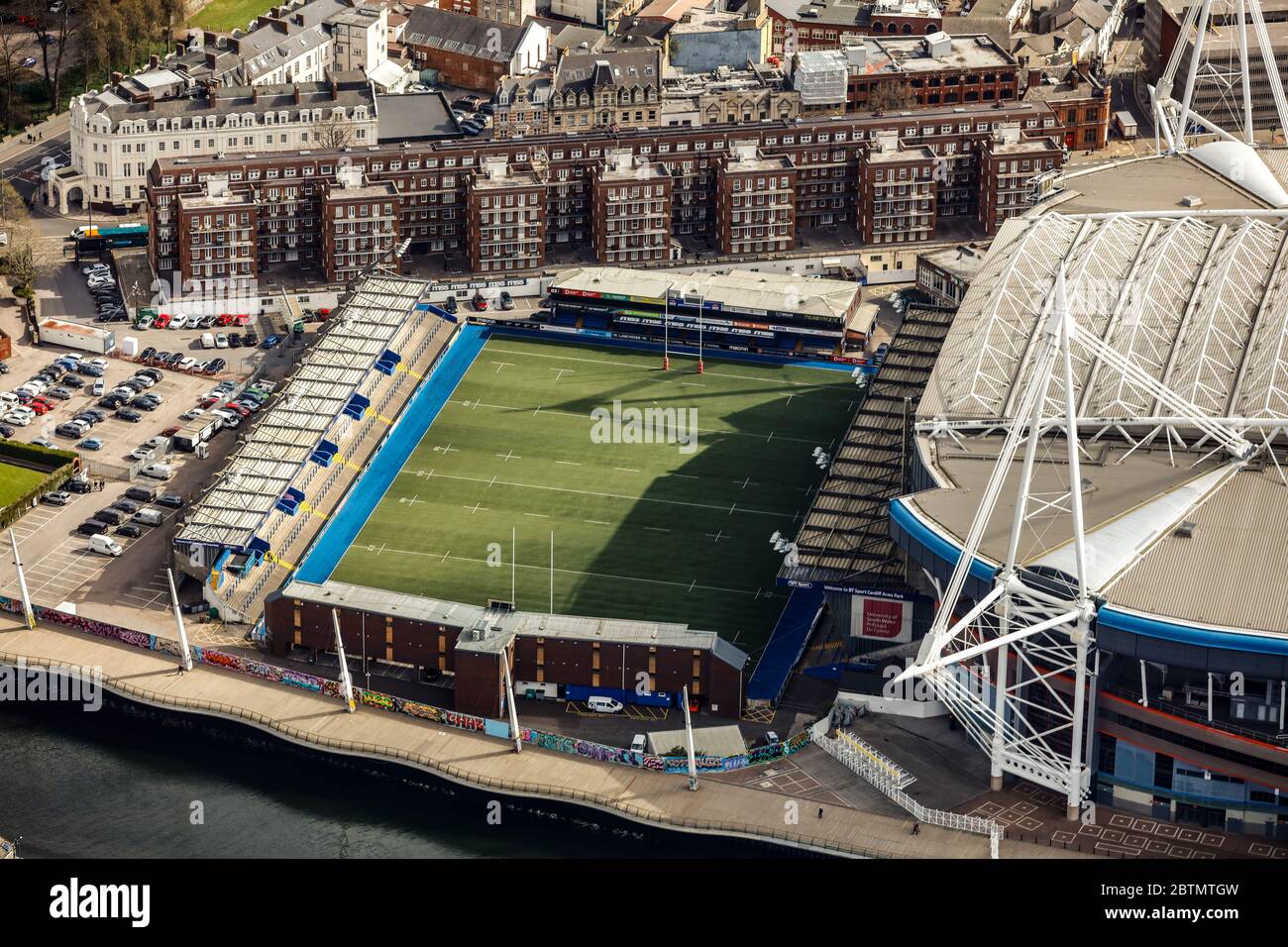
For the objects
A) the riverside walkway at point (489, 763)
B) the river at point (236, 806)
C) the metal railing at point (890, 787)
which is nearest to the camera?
the metal railing at point (890, 787)

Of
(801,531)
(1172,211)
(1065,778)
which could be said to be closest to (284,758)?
(801,531)

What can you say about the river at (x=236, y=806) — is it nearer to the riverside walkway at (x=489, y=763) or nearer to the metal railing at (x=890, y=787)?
the riverside walkway at (x=489, y=763)

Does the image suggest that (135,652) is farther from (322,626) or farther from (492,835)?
(492,835)

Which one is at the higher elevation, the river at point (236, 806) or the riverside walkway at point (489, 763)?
the riverside walkway at point (489, 763)

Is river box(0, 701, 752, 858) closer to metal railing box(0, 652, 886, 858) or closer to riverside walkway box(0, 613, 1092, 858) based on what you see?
metal railing box(0, 652, 886, 858)

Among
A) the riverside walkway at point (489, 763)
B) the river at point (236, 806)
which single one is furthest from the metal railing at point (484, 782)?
the river at point (236, 806)

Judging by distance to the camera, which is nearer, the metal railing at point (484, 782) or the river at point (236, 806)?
the metal railing at point (484, 782)

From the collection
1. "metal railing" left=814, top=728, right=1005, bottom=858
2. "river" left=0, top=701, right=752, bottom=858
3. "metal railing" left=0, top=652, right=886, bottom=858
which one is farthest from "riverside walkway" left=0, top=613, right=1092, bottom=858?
"river" left=0, top=701, right=752, bottom=858
